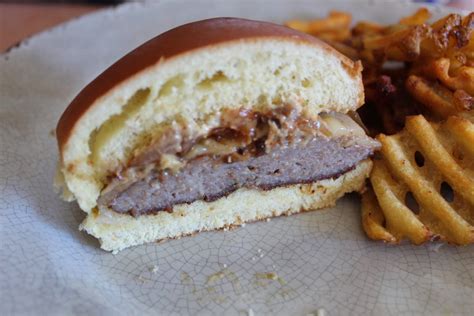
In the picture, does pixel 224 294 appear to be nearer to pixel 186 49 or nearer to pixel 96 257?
pixel 96 257

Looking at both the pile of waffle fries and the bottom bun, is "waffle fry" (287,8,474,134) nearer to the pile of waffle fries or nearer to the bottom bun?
the pile of waffle fries

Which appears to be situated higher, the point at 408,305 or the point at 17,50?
the point at 17,50

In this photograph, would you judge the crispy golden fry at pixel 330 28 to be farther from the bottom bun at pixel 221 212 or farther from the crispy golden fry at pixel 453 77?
the bottom bun at pixel 221 212

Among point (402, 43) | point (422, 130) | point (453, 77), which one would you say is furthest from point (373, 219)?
point (402, 43)

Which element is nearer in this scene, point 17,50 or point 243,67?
point 243,67

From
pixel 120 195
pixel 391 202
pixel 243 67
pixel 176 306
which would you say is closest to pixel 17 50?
pixel 120 195

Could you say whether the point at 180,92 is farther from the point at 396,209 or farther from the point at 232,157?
the point at 396,209
